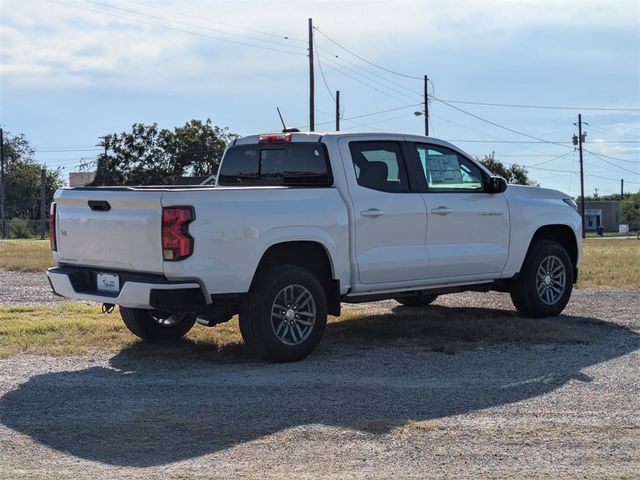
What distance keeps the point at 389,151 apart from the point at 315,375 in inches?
108

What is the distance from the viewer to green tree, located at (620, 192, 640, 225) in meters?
125

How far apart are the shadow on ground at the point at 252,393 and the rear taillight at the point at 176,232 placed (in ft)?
3.46

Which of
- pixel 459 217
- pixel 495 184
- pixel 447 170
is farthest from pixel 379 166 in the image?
pixel 495 184

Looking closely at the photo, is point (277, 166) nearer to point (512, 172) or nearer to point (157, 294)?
point (157, 294)

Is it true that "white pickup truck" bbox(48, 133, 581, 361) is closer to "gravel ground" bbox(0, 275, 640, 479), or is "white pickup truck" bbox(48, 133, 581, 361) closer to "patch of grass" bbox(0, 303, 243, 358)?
"patch of grass" bbox(0, 303, 243, 358)

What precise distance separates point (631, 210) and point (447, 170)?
125m

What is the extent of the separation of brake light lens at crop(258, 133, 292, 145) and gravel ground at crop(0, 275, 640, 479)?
2153 mm

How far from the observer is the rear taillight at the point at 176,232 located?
7.26 meters

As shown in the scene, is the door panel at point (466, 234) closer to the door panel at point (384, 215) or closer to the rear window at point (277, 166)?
the door panel at point (384, 215)

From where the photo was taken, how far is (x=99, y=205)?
7.80 meters

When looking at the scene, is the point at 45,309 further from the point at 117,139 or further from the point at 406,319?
the point at 117,139

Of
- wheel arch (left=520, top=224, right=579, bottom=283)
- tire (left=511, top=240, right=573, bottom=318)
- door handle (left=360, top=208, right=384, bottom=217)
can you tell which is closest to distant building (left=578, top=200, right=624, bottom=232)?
wheel arch (left=520, top=224, right=579, bottom=283)

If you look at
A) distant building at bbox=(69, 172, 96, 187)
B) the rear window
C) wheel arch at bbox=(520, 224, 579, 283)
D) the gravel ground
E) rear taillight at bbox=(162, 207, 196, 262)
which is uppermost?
distant building at bbox=(69, 172, 96, 187)

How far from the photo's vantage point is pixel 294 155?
29.3 feet
